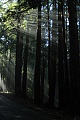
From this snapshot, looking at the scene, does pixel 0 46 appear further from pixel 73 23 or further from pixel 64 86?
pixel 73 23

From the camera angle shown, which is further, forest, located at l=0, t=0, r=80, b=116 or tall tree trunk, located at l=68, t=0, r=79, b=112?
forest, located at l=0, t=0, r=80, b=116

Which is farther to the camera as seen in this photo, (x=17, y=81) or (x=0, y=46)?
(x=0, y=46)

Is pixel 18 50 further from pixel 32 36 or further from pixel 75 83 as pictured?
pixel 75 83

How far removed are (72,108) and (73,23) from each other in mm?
5023

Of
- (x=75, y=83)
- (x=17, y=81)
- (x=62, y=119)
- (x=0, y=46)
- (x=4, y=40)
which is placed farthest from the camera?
(x=0, y=46)

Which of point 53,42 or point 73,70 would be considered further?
point 53,42

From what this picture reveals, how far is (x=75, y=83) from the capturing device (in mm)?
15773

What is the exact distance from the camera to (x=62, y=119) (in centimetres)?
1448

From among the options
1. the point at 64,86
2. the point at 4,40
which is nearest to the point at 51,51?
the point at 64,86

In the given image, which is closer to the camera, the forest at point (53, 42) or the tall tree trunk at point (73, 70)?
the tall tree trunk at point (73, 70)

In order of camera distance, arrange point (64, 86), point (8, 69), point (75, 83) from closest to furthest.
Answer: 1. point (75, 83)
2. point (64, 86)
3. point (8, 69)

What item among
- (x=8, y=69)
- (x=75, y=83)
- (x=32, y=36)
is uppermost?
(x=32, y=36)

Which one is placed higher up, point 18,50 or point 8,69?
point 18,50

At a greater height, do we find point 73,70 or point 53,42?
point 53,42
